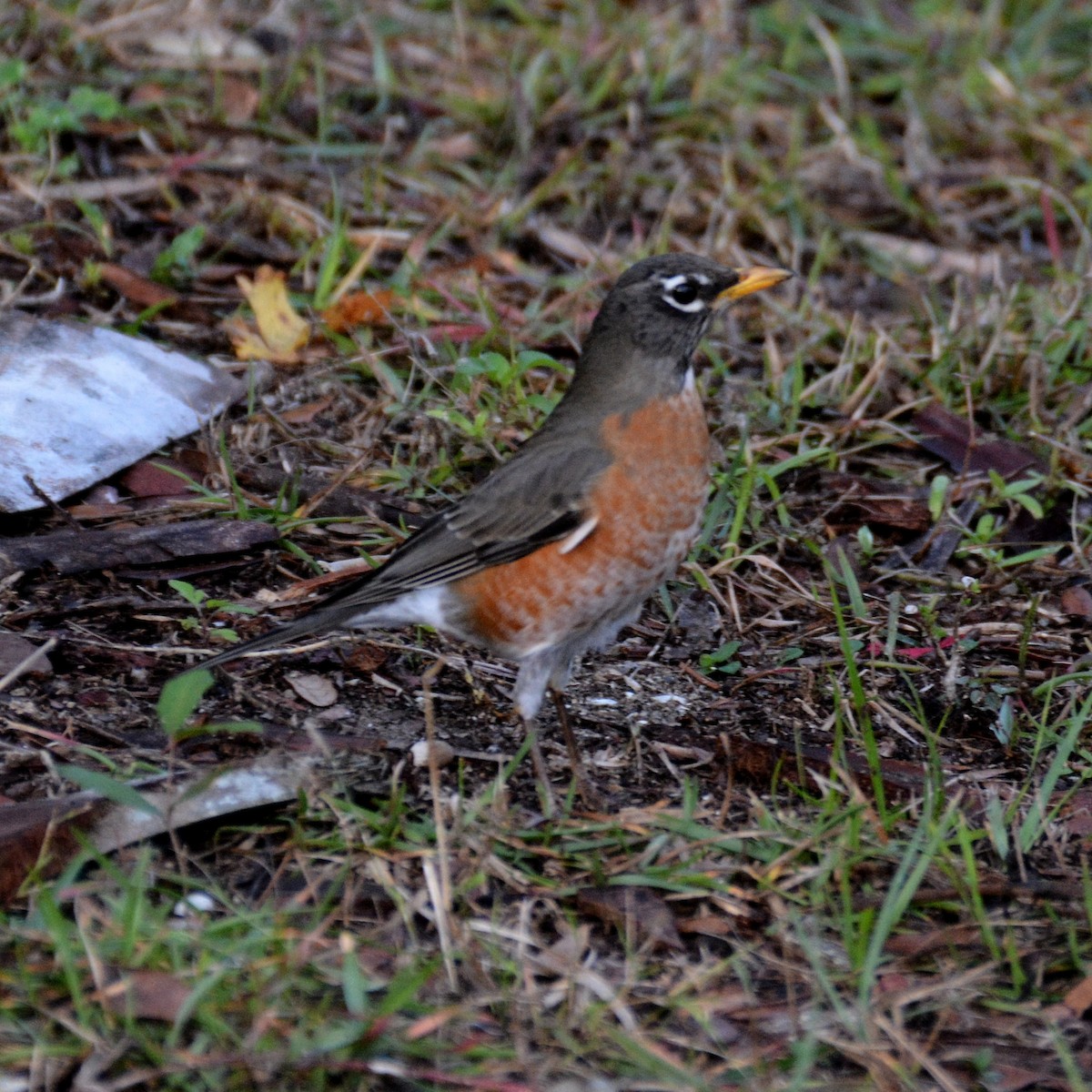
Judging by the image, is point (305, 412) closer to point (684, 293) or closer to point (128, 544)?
point (128, 544)

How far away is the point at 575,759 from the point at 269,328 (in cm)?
253

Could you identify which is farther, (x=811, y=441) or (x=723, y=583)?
(x=811, y=441)

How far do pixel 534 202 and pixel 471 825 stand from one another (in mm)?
3834

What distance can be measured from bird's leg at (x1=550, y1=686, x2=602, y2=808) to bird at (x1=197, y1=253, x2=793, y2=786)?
0.01 m

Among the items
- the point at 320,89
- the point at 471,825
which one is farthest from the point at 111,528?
the point at 320,89

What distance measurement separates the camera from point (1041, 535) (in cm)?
531

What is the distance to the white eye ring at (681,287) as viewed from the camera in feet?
14.5

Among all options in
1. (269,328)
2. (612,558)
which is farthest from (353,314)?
(612,558)

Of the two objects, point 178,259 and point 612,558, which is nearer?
point 612,558

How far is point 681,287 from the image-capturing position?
444cm

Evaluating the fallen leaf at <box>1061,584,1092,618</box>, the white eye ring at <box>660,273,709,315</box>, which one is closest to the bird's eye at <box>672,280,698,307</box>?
the white eye ring at <box>660,273,709,315</box>

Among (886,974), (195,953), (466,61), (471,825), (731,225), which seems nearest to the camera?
(195,953)

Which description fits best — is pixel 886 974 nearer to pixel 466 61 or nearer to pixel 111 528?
pixel 111 528

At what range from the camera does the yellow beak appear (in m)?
4.51
